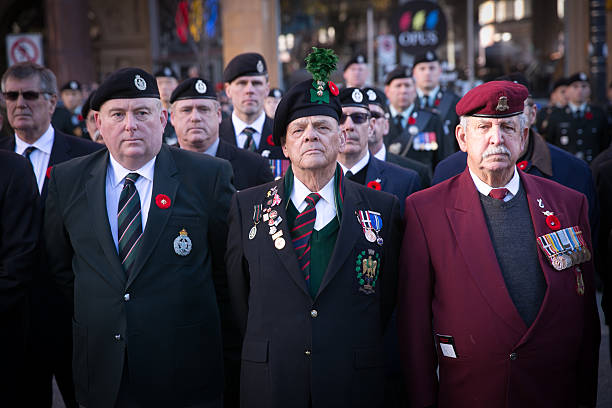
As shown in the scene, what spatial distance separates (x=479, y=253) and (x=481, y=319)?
0.30 metres

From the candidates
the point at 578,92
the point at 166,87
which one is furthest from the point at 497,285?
the point at 578,92

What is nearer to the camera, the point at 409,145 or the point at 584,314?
the point at 584,314

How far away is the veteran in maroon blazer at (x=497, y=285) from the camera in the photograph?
3033mm

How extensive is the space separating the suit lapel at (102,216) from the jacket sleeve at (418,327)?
1397 mm

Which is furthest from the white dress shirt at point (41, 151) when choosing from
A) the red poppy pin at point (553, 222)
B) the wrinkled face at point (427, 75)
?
the wrinkled face at point (427, 75)

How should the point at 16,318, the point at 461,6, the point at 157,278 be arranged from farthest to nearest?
1. the point at 461,6
2. the point at 16,318
3. the point at 157,278

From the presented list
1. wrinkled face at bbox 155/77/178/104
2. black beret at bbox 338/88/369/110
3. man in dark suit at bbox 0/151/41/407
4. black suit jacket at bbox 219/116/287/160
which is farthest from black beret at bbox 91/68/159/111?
wrinkled face at bbox 155/77/178/104

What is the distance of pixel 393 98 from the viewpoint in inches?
306

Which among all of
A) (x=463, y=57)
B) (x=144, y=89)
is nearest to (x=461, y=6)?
(x=463, y=57)

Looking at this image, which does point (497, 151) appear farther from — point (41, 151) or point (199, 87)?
point (41, 151)

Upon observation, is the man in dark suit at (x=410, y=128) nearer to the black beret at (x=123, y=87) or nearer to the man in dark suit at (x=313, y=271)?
the man in dark suit at (x=313, y=271)

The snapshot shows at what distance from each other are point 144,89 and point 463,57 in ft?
68.5

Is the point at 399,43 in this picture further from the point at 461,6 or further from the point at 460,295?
the point at 461,6

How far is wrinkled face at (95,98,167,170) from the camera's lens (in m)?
3.42
